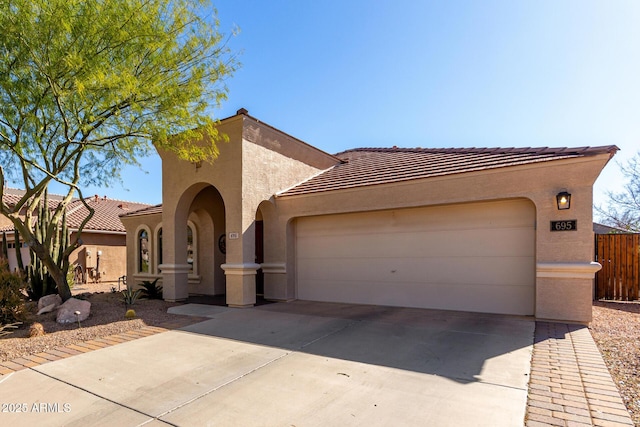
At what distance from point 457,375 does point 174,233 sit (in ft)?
30.9

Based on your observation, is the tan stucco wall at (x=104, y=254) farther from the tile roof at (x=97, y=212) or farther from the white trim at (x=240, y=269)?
the white trim at (x=240, y=269)

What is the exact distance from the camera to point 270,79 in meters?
10.7

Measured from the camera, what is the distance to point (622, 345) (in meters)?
5.93

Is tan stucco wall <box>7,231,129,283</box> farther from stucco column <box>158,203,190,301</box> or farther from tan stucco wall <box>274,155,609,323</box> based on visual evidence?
tan stucco wall <box>274,155,609,323</box>

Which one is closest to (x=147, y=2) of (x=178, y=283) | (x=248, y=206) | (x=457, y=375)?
(x=248, y=206)

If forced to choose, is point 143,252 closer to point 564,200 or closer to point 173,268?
point 173,268

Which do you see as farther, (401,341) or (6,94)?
(6,94)

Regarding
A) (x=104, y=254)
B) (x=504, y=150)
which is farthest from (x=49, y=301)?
(x=104, y=254)

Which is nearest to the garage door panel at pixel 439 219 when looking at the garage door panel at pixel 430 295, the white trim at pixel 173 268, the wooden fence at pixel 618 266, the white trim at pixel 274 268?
the white trim at pixel 274 268

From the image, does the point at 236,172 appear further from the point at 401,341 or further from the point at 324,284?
the point at 401,341

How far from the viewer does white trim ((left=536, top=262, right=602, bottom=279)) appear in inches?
277

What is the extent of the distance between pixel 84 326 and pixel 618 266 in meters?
14.3

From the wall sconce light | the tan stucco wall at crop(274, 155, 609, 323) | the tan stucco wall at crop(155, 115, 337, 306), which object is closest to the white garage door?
the tan stucco wall at crop(274, 155, 609, 323)

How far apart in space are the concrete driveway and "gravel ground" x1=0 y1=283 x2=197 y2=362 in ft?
3.51
